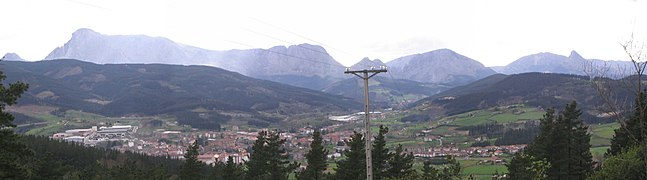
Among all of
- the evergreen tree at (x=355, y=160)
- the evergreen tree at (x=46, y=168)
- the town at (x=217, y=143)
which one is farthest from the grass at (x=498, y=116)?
the evergreen tree at (x=46, y=168)

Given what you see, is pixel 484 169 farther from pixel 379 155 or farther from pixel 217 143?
pixel 217 143

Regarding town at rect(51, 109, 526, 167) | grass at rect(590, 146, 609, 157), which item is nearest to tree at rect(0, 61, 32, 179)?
grass at rect(590, 146, 609, 157)

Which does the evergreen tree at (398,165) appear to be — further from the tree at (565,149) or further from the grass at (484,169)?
the grass at (484,169)

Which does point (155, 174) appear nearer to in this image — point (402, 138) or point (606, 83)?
point (606, 83)

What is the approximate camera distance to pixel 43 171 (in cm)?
3538

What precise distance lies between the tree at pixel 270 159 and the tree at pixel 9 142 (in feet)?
65.3

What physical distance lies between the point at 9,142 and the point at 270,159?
2069 centimetres

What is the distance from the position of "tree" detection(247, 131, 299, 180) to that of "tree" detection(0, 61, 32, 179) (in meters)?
19.9

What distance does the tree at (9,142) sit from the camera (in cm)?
1603

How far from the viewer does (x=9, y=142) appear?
54.1ft

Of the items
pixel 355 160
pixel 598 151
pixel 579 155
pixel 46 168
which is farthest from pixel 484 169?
pixel 46 168

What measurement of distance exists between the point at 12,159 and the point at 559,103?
19987 cm

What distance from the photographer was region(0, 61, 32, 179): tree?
16.0 meters

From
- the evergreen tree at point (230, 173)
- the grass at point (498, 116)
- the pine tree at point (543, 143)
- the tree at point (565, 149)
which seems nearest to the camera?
the tree at point (565, 149)
